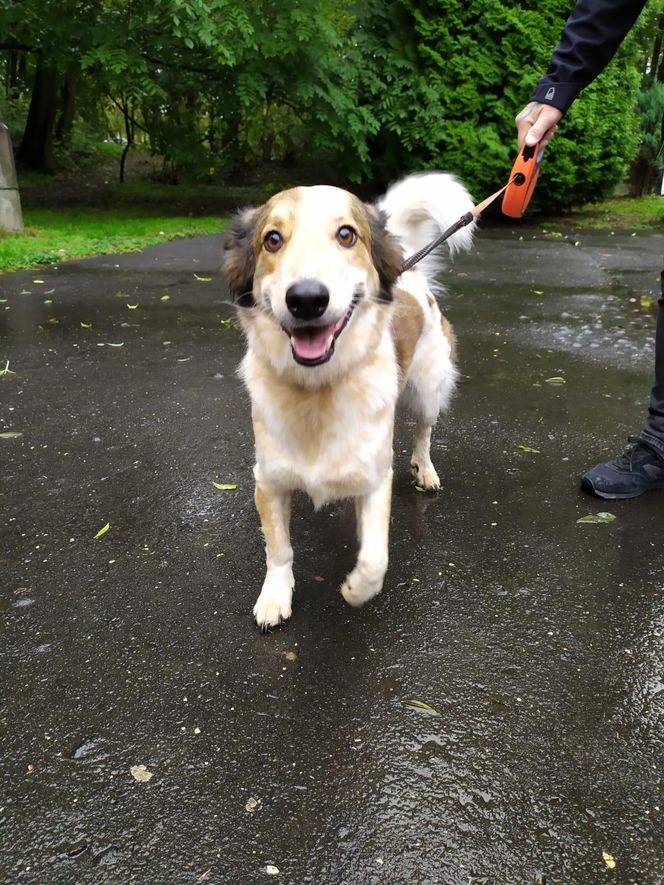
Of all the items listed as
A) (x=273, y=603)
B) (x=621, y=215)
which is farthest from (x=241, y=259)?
(x=621, y=215)

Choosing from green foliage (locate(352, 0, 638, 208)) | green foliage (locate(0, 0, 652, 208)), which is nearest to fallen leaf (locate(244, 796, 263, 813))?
green foliage (locate(0, 0, 652, 208))

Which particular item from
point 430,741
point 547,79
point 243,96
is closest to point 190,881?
point 430,741

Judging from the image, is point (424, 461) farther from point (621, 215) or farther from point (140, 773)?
point (621, 215)

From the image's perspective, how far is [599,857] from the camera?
178 centimetres

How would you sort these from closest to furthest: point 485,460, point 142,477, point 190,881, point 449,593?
1. point 190,881
2. point 449,593
3. point 142,477
4. point 485,460

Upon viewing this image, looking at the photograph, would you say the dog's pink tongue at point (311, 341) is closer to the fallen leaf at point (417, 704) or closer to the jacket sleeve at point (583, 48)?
the fallen leaf at point (417, 704)

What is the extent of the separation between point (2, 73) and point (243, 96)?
488 inches

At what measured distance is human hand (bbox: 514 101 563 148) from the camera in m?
3.31

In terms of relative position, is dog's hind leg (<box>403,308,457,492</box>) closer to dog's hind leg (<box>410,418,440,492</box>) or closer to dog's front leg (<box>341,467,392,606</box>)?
dog's hind leg (<box>410,418,440,492</box>)

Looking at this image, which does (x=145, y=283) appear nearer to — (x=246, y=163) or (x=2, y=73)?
(x=246, y=163)

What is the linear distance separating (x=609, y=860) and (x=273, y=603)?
1381 millimetres

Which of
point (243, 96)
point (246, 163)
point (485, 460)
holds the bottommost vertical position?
point (485, 460)

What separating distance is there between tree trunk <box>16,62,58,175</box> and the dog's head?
16.8 metres

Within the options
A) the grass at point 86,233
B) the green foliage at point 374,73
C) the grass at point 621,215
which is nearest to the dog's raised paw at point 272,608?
the grass at point 86,233
